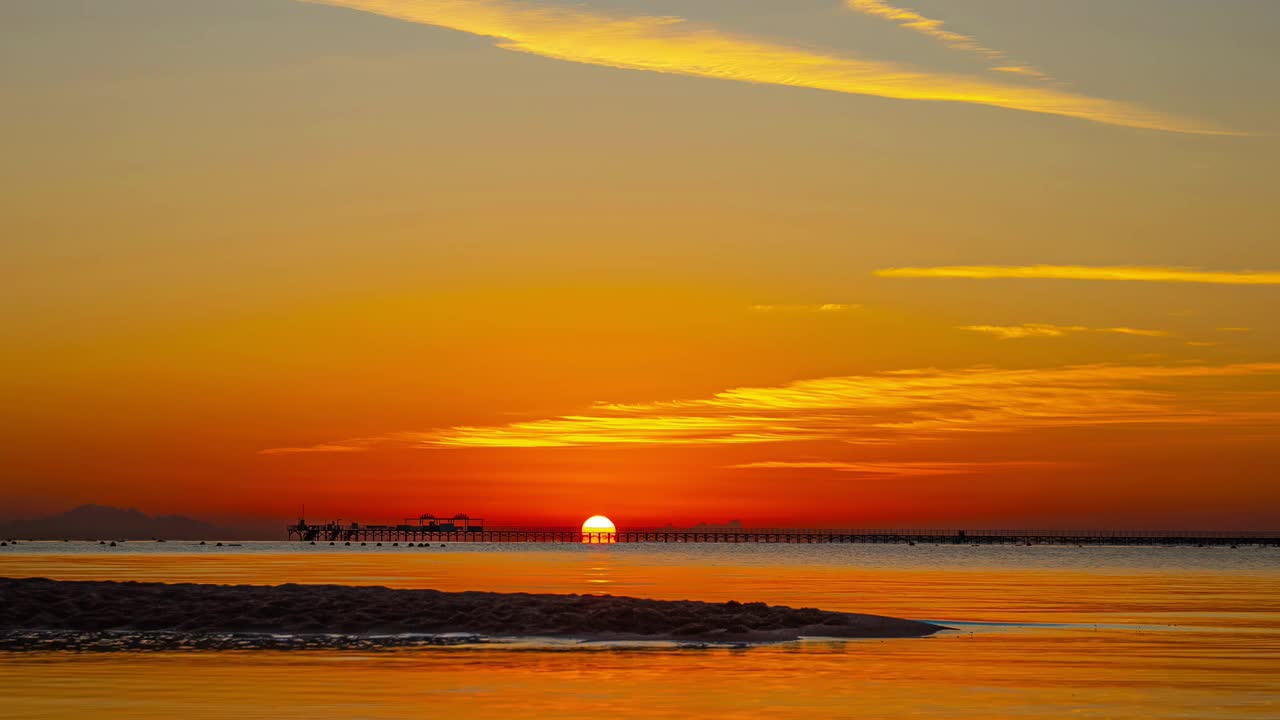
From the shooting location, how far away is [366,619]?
151ft

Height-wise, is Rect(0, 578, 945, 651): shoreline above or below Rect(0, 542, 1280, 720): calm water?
above

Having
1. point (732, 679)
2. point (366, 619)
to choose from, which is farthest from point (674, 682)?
point (366, 619)

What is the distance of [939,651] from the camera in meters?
40.2

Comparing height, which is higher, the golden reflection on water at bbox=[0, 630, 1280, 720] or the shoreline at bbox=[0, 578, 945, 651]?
the shoreline at bbox=[0, 578, 945, 651]

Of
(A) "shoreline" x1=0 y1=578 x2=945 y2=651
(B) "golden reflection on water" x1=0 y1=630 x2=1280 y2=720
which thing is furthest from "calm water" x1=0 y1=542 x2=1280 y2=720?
(A) "shoreline" x1=0 y1=578 x2=945 y2=651

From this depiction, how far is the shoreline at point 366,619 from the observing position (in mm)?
43781

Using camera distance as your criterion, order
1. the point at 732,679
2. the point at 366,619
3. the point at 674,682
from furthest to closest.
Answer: the point at 366,619, the point at 732,679, the point at 674,682

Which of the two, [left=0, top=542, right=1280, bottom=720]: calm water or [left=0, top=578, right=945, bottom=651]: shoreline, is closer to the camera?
[left=0, top=542, right=1280, bottom=720]: calm water

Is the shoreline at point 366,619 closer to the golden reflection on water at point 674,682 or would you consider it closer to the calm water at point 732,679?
the calm water at point 732,679

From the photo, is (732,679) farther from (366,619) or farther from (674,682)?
(366,619)

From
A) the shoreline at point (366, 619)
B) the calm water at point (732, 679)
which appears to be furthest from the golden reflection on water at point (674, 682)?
the shoreline at point (366, 619)

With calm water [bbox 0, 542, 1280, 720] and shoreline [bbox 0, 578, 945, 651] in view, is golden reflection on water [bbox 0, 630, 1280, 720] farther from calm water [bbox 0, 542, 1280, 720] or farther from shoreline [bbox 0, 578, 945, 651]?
shoreline [bbox 0, 578, 945, 651]

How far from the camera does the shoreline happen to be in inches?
1724

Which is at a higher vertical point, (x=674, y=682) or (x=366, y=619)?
(x=366, y=619)
